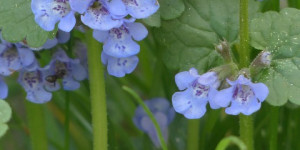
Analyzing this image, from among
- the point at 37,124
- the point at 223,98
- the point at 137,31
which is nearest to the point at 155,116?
the point at 37,124

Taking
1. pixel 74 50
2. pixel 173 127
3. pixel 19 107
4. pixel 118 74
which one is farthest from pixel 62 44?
pixel 19 107

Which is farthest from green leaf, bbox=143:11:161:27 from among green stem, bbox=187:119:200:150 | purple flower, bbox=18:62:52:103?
green stem, bbox=187:119:200:150

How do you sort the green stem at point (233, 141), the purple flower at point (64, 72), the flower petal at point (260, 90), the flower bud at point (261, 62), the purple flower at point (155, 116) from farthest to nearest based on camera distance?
the purple flower at point (155, 116)
the purple flower at point (64, 72)
the flower bud at point (261, 62)
the flower petal at point (260, 90)
the green stem at point (233, 141)

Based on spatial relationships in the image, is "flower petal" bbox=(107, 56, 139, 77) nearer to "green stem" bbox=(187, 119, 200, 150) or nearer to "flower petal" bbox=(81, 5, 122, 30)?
"flower petal" bbox=(81, 5, 122, 30)

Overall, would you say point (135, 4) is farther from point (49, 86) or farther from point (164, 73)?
Result: point (164, 73)

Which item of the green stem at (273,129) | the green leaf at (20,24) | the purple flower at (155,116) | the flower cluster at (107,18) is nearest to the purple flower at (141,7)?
the flower cluster at (107,18)

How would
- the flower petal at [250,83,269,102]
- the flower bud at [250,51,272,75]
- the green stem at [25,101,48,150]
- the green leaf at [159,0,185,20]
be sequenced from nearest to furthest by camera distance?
the flower petal at [250,83,269,102], the flower bud at [250,51,272,75], the green leaf at [159,0,185,20], the green stem at [25,101,48,150]

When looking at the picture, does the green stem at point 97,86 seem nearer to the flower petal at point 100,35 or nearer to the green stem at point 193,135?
the flower petal at point 100,35
